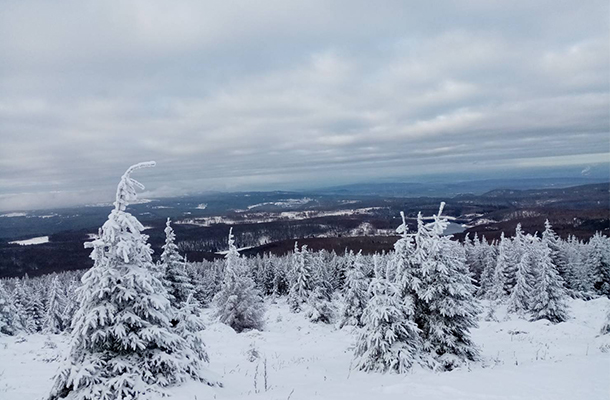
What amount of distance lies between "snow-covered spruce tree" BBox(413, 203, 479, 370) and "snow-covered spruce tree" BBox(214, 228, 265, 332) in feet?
58.8

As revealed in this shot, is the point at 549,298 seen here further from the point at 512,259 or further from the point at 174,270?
the point at 174,270

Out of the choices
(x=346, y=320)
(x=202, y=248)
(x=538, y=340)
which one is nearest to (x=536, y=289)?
(x=538, y=340)

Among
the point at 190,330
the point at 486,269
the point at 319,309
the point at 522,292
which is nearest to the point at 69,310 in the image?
the point at 319,309

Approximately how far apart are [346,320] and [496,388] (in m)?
23.2

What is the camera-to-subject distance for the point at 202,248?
17150 cm

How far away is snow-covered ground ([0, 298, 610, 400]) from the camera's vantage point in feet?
24.2

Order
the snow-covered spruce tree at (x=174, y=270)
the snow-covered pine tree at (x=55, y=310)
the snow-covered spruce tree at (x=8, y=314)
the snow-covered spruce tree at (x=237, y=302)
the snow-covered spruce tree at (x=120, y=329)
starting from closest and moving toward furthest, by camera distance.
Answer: the snow-covered spruce tree at (x=120, y=329) < the snow-covered spruce tree at (x=174, y=270) < the snow-covered spruce tree at (x=237, y=302) < the snow-covered spruce tree at (x=8, y=314) < the snow-covered pine tree at (x=55, y=310)

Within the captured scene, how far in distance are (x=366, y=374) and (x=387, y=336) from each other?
1.38 meters

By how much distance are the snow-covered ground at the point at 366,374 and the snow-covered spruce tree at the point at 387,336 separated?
73 cm

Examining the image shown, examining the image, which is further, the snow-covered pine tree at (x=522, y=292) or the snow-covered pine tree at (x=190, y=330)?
the snow-covered pine tree at (x=522, y=292)

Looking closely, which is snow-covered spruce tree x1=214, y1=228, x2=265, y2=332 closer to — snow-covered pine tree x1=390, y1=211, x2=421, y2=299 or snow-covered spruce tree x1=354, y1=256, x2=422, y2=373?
snow-covered pine tree x1=390, y1=211, x2=421, y2=299

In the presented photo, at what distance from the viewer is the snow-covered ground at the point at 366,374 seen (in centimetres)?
738

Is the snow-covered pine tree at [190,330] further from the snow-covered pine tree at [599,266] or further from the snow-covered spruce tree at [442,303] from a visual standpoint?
the snow-covered pine tree at [599,266]

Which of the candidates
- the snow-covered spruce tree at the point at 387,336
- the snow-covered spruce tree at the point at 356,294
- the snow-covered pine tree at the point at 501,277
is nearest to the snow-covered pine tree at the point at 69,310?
the snow-covered spruce tree at the point at 387,336
